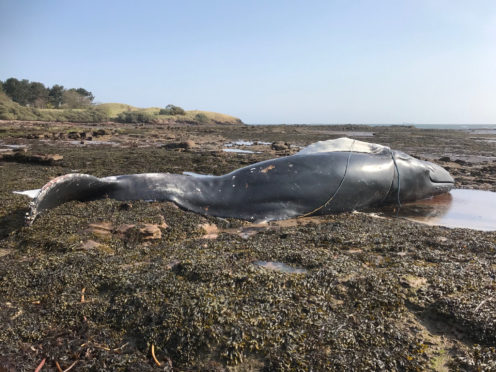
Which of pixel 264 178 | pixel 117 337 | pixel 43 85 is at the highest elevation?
pixel 43 85

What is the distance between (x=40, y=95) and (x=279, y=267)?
237ft

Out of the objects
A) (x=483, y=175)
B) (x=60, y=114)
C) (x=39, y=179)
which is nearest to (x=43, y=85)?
(x=60, y=114)

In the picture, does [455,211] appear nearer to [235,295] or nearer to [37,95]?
[235,295]

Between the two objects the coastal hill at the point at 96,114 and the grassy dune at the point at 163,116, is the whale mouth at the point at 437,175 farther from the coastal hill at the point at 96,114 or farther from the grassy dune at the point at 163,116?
the grassy dune at the point at 163,116

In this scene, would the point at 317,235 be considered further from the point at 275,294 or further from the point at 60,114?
the point at 60,114

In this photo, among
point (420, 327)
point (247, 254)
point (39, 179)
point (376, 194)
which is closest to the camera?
point (420, 327)

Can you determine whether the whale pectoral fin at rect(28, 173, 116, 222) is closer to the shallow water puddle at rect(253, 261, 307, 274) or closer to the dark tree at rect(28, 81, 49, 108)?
the shallow water puddle at rect(253, 261, 307, 274)

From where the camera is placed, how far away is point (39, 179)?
703 centimetres

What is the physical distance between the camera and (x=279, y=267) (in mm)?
3217

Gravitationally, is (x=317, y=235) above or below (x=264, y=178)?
below

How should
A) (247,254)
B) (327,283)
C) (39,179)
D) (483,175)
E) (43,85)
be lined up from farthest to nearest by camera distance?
1. (43,85)
2. (483,175)
3. (39,179)
4. (247,254)
5. (327,283)

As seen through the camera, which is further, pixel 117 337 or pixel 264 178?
pixel 264 178

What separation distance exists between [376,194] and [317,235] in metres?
2.12

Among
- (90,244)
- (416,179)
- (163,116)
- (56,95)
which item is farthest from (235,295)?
(56,95)
